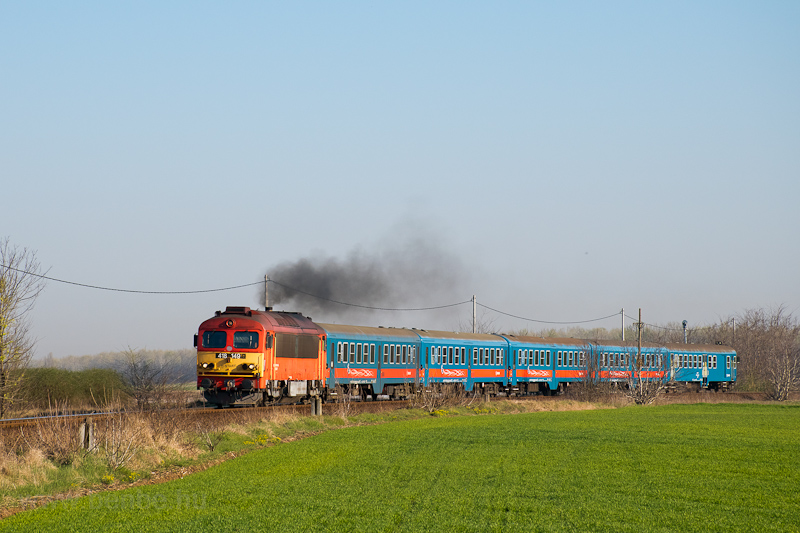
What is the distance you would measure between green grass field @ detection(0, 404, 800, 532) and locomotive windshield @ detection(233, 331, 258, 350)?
6.12 metres

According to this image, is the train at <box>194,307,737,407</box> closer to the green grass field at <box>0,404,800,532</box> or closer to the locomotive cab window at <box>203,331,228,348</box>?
the locomotive cab window at <box>203,331,228,348</box>

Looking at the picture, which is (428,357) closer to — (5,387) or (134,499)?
(5,387)

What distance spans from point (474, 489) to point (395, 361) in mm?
25356

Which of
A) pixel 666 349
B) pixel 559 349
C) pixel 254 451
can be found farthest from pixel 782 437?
pixel 666 349

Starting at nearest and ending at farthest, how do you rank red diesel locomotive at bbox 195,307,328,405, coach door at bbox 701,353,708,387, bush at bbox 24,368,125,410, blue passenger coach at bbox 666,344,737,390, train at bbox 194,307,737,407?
red diesel locomotive at bbox 195,307,328,405
train at bbox 194,307,737,407
bush at bbox 24,368,125,410
blue passenger coach at bbox 666,344,737,390
coach door at bbox 701,353,708,387

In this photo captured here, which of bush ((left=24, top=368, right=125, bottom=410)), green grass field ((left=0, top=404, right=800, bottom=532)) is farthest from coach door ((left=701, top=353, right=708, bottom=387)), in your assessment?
bush ((left=24, top=368, right=125, bottom=410))

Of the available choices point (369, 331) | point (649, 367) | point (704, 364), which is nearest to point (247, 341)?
point (369, 331)

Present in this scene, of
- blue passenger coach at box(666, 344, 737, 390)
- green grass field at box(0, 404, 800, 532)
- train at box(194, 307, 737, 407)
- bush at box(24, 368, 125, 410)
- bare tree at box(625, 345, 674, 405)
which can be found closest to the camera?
green grass field at box(0, 404, 800, 532)

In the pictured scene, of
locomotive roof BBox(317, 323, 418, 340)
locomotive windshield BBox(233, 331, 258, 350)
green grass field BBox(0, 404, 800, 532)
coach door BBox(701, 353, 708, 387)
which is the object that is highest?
locomotive roof BBox(317, 323, 418, 340)

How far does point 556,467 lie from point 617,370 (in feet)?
130

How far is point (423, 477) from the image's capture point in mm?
17750

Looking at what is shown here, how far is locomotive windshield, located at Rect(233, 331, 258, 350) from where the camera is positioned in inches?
1219

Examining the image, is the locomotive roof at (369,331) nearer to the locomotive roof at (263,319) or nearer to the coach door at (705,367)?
the locomotive roof at (263,319)

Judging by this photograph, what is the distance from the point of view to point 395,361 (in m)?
41.5
